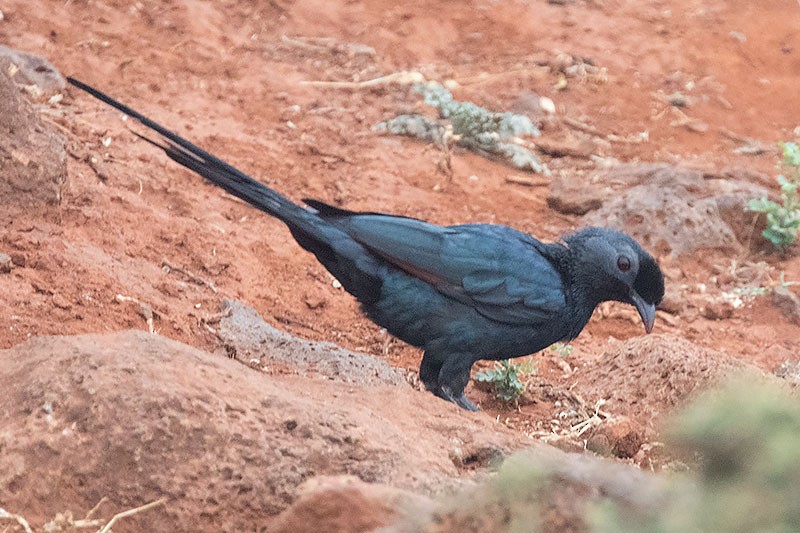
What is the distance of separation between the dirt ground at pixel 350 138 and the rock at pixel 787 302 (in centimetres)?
6

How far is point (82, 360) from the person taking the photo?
9.44 feet

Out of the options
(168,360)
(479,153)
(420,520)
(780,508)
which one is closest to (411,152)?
(479,153)

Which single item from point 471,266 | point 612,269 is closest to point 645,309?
point 612,269

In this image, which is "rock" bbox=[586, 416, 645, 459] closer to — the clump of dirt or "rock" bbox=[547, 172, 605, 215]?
the clump of dirt

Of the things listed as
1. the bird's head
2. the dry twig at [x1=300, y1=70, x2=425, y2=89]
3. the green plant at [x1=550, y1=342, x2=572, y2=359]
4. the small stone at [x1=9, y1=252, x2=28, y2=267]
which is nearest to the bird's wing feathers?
the bird's head

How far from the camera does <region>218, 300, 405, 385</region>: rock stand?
14.4 feet

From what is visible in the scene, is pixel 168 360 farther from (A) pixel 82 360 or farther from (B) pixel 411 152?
(B) pixel 411 152

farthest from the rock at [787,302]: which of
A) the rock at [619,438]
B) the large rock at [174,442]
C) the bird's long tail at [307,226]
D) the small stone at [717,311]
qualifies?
the large rock at [174,442]

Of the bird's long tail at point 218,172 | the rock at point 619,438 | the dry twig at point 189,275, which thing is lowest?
the dry twig at point 189,275

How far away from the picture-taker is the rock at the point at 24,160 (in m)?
4.84

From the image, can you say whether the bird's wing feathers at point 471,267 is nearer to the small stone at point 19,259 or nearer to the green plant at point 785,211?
the small stone at point 19,259

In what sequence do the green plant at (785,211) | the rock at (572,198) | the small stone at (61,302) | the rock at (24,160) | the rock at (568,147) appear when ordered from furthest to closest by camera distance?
the rock at (568,147) → the rock at (572,198) → the green plant at (785,211) → the rock at (24,160) → the small stone at (61,302)

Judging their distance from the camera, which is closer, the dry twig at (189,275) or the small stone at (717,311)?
the dry twig at (189,275)

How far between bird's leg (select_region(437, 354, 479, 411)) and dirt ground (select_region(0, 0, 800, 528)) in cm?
30
